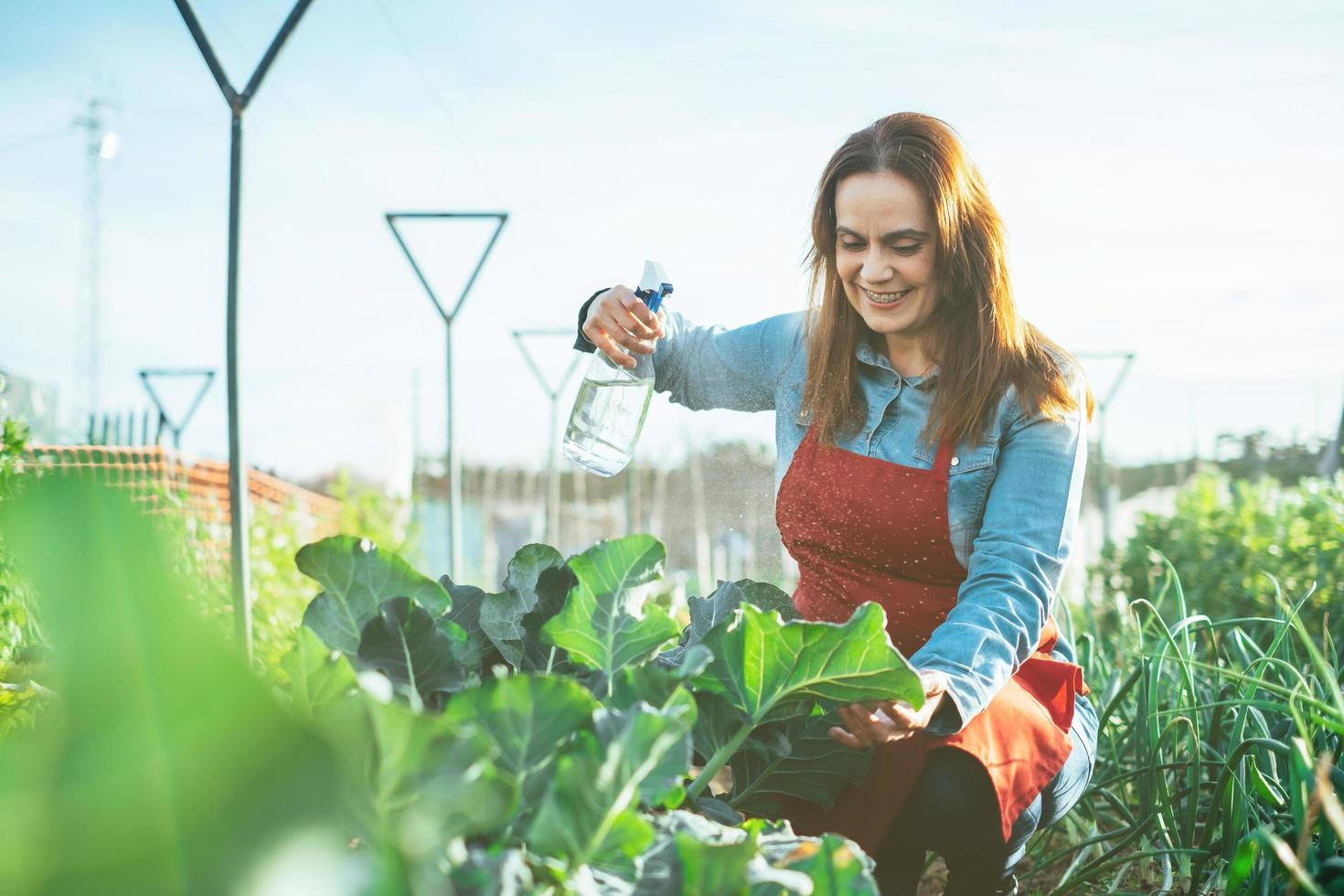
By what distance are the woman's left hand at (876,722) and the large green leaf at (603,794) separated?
16.4 inches

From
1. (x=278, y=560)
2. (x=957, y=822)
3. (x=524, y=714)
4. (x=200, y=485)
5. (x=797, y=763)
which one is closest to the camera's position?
(x=524, y=714)

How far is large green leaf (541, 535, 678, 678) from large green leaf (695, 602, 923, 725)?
0.07m

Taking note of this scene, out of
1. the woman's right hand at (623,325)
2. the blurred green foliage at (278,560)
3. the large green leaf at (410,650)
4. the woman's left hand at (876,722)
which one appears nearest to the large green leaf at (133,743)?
the large green leaf at (410,650)

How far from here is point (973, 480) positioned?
1.89 m

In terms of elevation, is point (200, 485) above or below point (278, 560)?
above

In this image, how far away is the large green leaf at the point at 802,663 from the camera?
1.06 m

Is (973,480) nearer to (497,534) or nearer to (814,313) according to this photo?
(814,313)

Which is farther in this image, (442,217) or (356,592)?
(442,217)

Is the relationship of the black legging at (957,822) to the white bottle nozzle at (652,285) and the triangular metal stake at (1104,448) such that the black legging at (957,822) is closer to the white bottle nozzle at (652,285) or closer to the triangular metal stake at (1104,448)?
the white bottle nozzle at (652,285)

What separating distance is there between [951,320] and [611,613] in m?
1.13

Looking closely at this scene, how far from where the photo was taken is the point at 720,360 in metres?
2.23

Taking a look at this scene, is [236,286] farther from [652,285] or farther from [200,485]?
[200,485]

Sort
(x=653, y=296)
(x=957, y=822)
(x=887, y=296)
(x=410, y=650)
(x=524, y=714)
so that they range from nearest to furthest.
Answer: (x=524, y=714), (x=410, y=650), (x=957, y=822), (x=653, y=296), (x=887, y=296)

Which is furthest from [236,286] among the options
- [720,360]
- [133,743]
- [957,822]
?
[133,743]
